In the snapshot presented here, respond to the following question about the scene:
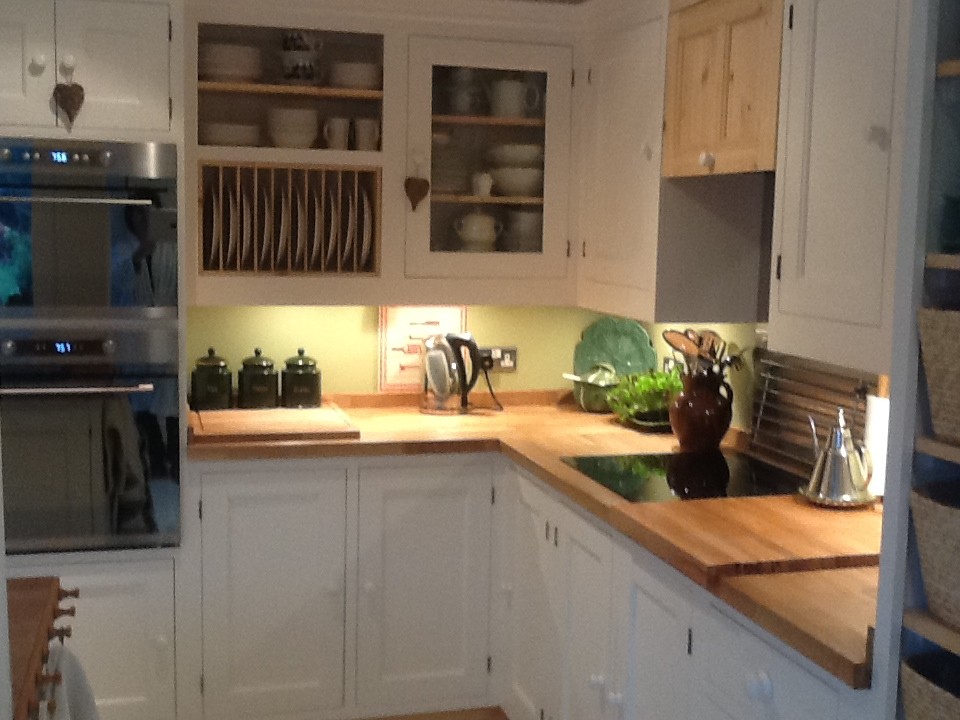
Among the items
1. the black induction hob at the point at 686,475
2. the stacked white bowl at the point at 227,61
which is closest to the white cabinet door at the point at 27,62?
the stacked white bowl at the point at 227,61

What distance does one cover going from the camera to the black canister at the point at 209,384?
3.58 m

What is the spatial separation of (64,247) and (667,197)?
5.24ft

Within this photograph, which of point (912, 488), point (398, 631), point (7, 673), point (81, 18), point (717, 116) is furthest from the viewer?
point (398, 631)

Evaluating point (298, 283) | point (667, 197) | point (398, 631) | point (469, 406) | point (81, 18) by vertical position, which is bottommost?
point (398, 631)

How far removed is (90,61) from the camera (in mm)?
3020

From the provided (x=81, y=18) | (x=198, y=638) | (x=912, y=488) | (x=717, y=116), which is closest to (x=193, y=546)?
(x=198, y=638)

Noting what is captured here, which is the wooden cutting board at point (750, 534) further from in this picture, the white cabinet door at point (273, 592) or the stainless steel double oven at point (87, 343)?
the stainless steel double oven at point (87, 343)

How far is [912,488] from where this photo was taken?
1.63m

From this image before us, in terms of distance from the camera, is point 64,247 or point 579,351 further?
point 579,351

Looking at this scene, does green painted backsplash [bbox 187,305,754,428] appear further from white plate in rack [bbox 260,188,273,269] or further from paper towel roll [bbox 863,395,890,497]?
paper towel roll [bbox 863,395,890,497]

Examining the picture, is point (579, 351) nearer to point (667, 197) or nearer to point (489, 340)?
point (489, 340)

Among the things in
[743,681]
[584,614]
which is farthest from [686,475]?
[743,681]

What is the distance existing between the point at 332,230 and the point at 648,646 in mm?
1648

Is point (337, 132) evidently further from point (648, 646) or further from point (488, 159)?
point (648, 646)
